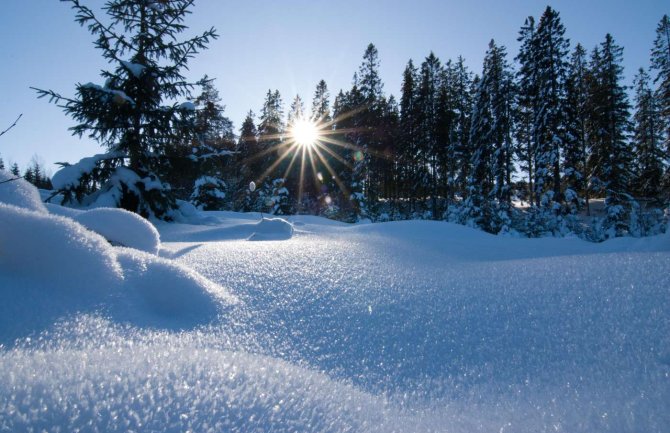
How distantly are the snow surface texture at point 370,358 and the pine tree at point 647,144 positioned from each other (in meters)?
32.3

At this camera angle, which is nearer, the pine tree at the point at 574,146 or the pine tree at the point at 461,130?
the pine tree at the point at 574,146

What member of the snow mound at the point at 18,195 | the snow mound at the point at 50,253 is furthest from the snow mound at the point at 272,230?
the snow mound at the point at 50,253

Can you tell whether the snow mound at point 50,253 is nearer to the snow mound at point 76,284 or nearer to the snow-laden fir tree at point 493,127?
the snow mound at point 76,284

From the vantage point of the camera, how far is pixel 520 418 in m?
0.90

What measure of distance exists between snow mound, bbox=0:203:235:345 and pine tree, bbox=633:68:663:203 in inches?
1323

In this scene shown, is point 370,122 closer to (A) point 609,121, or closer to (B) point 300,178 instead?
(B) point 300,178

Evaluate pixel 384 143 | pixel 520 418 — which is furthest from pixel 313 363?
pixel 384 143

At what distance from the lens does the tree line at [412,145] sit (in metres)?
7.73

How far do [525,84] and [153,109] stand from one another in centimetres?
2154

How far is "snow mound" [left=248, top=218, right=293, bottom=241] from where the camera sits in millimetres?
4781

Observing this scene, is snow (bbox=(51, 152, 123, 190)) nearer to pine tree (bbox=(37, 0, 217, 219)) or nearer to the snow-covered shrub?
pine tree (bbox=(37, 0, 217, 219))

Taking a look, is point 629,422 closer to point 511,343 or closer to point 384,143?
point 511,343

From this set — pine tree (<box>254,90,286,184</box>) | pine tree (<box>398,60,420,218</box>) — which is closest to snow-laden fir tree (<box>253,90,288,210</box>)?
pine tree (<box>254,90,286,184</box>)

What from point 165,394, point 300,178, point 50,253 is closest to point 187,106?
point 50,253
